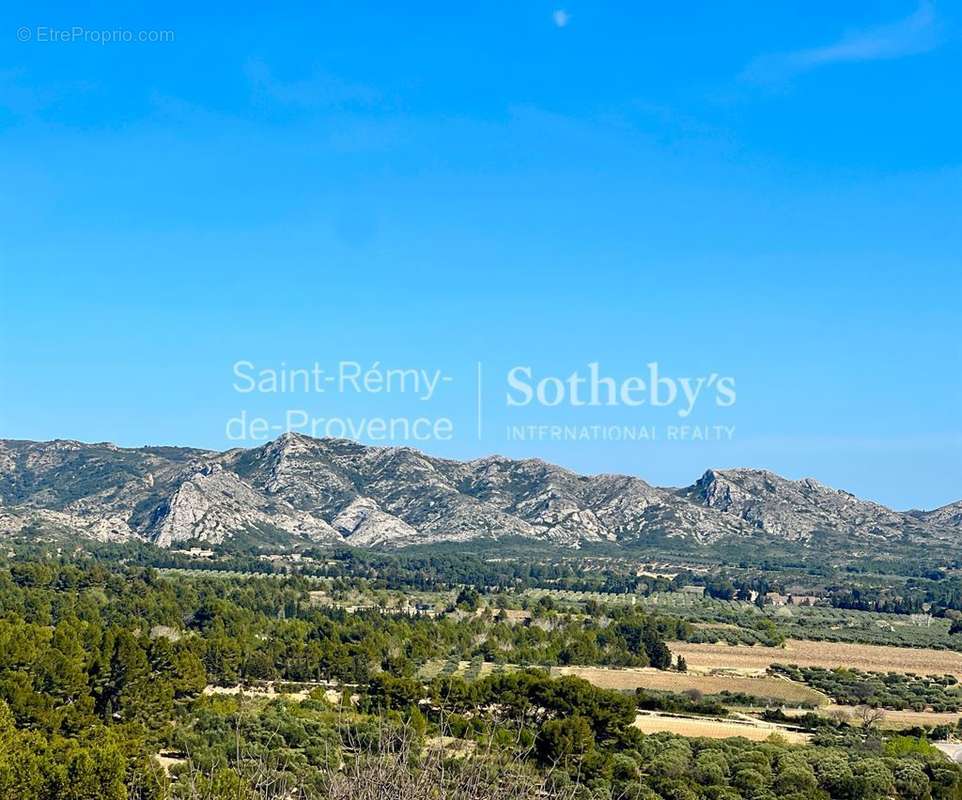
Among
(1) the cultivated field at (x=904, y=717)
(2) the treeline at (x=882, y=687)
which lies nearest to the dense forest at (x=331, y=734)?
(1) the cultivated field at (x=904, y=717)

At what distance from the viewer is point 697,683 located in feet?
197

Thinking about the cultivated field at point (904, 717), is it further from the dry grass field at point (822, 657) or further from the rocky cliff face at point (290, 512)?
the rocky cliff face at point (290, 512)

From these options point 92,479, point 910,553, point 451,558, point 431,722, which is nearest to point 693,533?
point 910,553

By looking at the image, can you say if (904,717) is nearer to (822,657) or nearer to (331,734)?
(822,657)

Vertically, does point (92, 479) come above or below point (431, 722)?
above

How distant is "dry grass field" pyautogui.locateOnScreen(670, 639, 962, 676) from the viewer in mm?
69188

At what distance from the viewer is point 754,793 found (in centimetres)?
2844

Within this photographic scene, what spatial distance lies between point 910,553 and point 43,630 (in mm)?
166769

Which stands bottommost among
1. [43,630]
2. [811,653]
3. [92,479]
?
[811,653]

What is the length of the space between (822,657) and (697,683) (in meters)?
17.7

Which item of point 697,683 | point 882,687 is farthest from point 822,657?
point 697,683

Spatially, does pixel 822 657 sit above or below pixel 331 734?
below

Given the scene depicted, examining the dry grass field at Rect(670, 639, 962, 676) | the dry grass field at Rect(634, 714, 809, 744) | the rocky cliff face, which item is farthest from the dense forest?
the rocky cliff face

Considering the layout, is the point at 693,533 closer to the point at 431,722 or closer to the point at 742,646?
the point at 742,646
